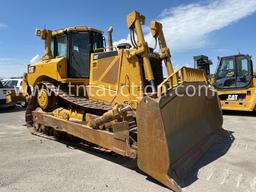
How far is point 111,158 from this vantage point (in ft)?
17.3

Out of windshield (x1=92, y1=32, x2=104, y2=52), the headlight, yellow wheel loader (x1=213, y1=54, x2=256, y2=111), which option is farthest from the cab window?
yellow wheel loader (x1=213, y1=54, x2=256, y2=111)

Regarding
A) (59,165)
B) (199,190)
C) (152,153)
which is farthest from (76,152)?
(199,190)

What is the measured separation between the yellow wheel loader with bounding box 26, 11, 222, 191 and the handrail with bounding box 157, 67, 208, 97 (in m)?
0.02

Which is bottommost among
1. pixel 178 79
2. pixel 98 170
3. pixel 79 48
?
pixel 98 170

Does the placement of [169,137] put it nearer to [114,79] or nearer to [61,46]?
[114,79]

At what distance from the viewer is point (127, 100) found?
561 cm

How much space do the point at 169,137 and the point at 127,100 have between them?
156 centimetres

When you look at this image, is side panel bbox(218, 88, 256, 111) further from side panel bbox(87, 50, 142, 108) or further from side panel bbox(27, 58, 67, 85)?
side panel bbox(27, 58, 67, 85)

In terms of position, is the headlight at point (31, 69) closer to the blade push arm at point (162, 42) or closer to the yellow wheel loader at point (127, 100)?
the yellow wheel loader at point (127, 100)

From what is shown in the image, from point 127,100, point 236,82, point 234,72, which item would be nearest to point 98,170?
point 127,100

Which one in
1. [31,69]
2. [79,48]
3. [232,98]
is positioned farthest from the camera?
[232,98]

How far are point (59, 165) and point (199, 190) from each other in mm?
2456

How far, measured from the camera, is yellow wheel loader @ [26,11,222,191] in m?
4.04

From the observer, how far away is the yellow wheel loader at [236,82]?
11.1 meters
